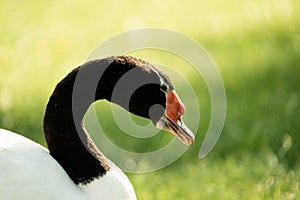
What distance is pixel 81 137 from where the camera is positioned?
3342 mm

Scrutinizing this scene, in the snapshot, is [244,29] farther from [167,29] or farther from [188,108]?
[188,108]

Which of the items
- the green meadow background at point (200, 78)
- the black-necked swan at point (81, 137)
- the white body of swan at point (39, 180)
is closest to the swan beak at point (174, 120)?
the black-necked swan at point (81, 137)

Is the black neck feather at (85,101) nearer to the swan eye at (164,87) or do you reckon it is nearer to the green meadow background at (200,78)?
the swan eye at (164,87)

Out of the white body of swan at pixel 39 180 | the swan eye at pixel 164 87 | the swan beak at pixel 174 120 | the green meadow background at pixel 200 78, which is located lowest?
the green meadow background at pixel 200 78

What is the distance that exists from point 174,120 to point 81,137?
35 centimetres

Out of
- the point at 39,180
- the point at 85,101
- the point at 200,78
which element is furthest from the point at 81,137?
the point at 200,78

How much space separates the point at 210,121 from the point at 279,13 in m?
1.51

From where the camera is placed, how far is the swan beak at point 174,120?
3.26 m

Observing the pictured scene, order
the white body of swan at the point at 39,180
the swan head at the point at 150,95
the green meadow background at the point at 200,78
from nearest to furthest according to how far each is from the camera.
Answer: the white body of swan at the point at 39,180 < the swan head at the point at 150,95 < the green meadow background at the point at 200,78

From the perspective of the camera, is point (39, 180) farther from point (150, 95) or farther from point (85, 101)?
point (150, 95)

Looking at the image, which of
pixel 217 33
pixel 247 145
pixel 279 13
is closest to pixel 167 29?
pixel 217 33

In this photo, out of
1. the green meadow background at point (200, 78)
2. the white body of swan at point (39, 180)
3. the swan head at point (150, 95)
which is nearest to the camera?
the white body of swan at point (39, 180)

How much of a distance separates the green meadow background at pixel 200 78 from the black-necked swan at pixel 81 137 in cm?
85

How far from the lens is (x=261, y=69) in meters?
5.55
